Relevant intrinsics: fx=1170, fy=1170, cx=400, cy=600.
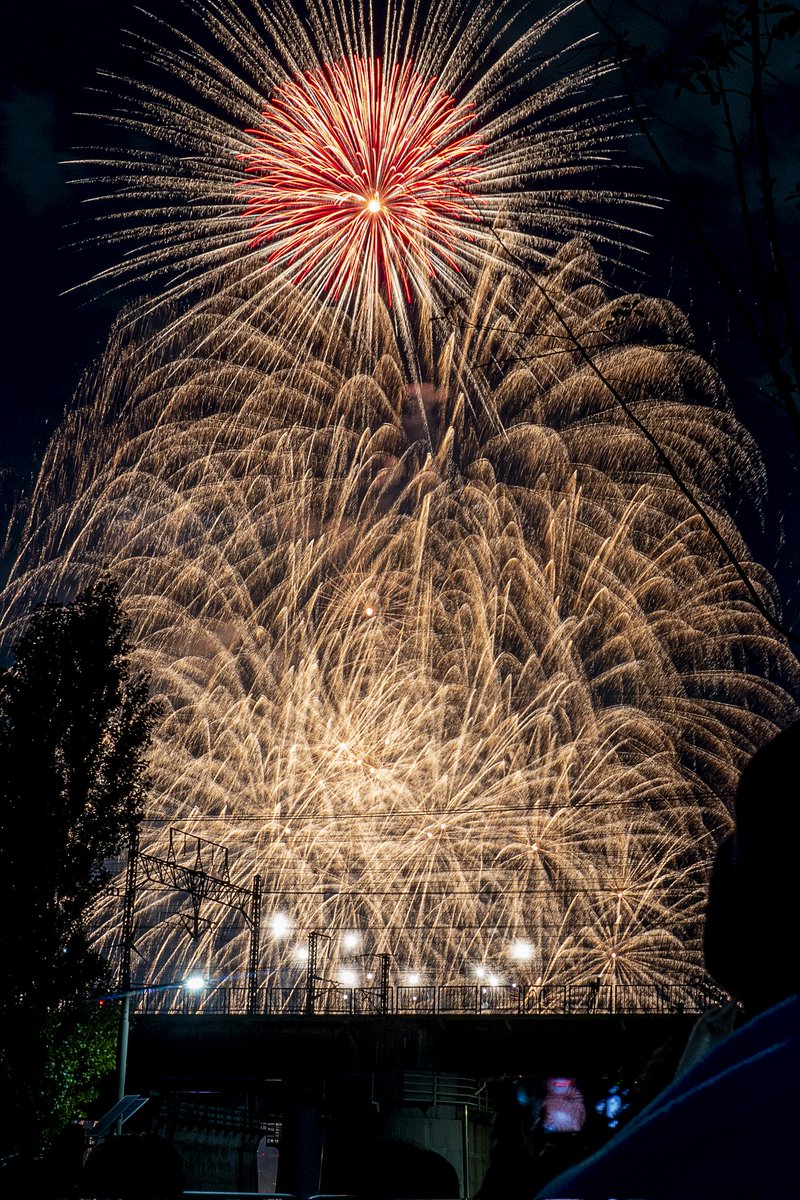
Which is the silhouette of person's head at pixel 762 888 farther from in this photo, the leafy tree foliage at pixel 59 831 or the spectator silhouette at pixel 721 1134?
the leafy tree foliage at pixel 59 831

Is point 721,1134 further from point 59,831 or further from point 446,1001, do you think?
point 446,1001

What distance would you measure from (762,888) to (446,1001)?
1562 inches

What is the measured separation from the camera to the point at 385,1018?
38.1 m

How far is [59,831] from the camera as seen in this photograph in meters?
23.8

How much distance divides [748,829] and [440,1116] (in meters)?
41.0

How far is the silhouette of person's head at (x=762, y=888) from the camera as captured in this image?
78.4 inches

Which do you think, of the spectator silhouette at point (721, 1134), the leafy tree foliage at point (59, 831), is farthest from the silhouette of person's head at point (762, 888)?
the leafy tree foliage at point (59, 831)

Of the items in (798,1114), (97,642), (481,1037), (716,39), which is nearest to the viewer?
(798,1114)

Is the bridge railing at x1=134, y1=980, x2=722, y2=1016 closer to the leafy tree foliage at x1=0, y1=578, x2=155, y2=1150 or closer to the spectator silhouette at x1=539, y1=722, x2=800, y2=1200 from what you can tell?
the leafy tree foliage at x1=0, y1=578, x2=155, y2=1150

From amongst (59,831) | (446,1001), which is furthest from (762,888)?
(446,1001)

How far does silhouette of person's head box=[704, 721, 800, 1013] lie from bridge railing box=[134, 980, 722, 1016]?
3618 cm

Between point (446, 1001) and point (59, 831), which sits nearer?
point (59, 831)

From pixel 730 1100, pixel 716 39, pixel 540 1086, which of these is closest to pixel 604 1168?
pixel 730 1100

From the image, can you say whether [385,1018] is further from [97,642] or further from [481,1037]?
[97,642]
